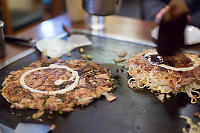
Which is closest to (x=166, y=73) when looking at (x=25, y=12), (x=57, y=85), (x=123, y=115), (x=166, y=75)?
(x=166, y=75)

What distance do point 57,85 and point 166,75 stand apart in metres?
0.72

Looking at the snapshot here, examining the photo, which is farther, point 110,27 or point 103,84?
point 110,27

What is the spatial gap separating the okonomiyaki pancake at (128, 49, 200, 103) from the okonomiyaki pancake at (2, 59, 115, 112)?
21cm

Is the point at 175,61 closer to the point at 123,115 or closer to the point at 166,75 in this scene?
the point at 166,75

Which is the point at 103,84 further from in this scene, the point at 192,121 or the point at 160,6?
the point at 160,6

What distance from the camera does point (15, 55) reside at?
1.79m

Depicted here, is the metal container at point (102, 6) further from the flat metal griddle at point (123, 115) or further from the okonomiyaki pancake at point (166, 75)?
the flat metal griddle at point (123, 115)

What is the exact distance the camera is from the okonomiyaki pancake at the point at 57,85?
1.25m

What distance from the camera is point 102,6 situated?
1.80 m

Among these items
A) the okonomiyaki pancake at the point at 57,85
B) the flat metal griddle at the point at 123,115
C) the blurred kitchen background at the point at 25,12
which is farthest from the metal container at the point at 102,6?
the blurred kitchen background at the point at 25,12

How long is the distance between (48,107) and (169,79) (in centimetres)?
78

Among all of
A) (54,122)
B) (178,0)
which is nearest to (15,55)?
(54,122)

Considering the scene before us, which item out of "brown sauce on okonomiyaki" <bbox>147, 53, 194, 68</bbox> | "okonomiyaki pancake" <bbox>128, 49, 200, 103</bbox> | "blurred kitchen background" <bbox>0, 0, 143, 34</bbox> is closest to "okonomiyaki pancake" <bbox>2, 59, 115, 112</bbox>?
"okonomiyaki pancake" <bbox>128, 49, 200, 103</bbox>

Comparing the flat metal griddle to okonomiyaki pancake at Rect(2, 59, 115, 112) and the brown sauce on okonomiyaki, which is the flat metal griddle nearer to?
okonomiyaki pancake at Rect(2, 59, 115, 112)
